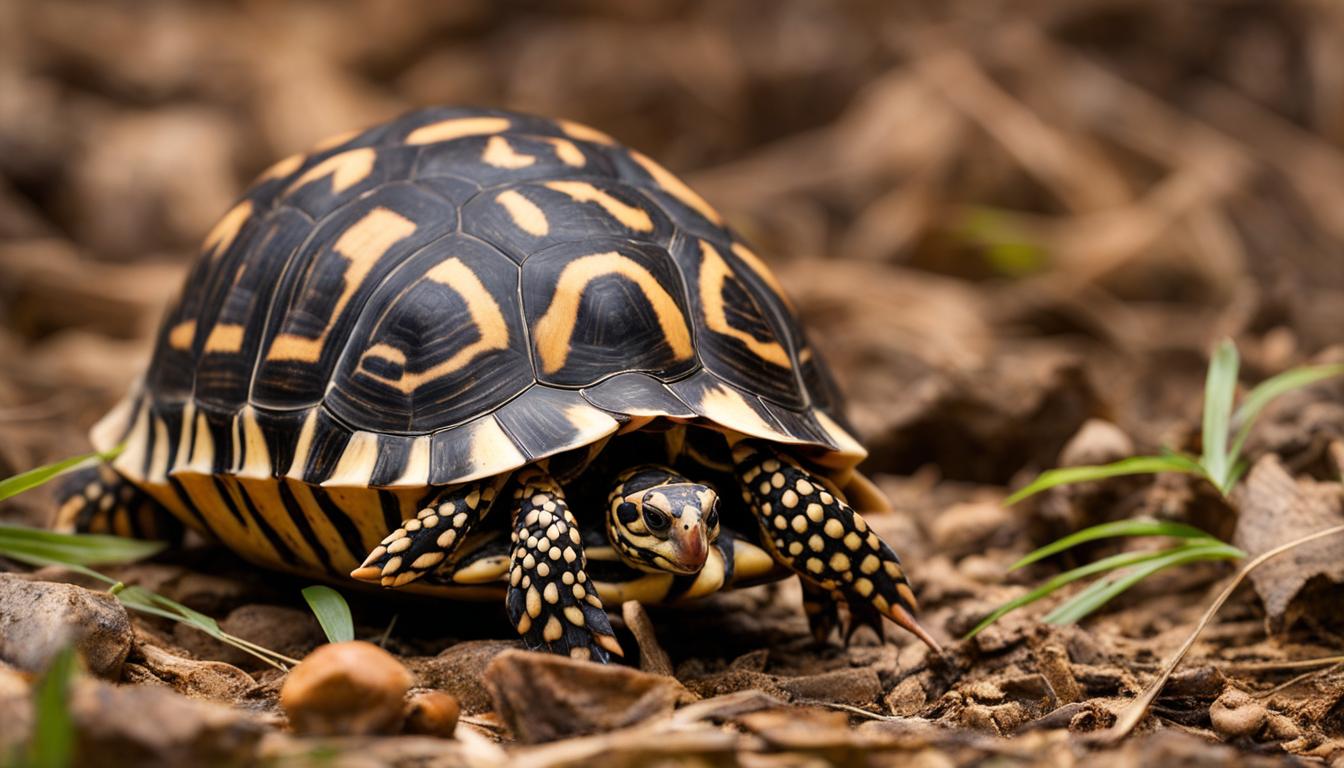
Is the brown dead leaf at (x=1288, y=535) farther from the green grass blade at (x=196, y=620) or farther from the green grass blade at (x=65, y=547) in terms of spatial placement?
the green grass blade at (x=65, y=547)

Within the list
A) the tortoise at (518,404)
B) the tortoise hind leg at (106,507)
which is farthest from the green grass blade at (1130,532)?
the tortoise hind leg at (106,507)

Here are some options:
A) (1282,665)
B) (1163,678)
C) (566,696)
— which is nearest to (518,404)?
(566,696)

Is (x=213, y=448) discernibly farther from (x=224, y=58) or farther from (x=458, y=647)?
(x=224, y=58)

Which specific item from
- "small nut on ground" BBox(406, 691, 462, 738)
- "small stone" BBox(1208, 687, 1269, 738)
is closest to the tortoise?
"small nut on ground" BBox(406, 691, 462, 738)

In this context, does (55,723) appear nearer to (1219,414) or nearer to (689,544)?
(689,544)

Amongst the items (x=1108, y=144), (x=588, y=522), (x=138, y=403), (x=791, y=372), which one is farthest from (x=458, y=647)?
(x=1108, y=144)

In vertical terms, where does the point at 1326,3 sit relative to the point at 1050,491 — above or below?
above

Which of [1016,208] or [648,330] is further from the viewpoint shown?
[1016,208]
